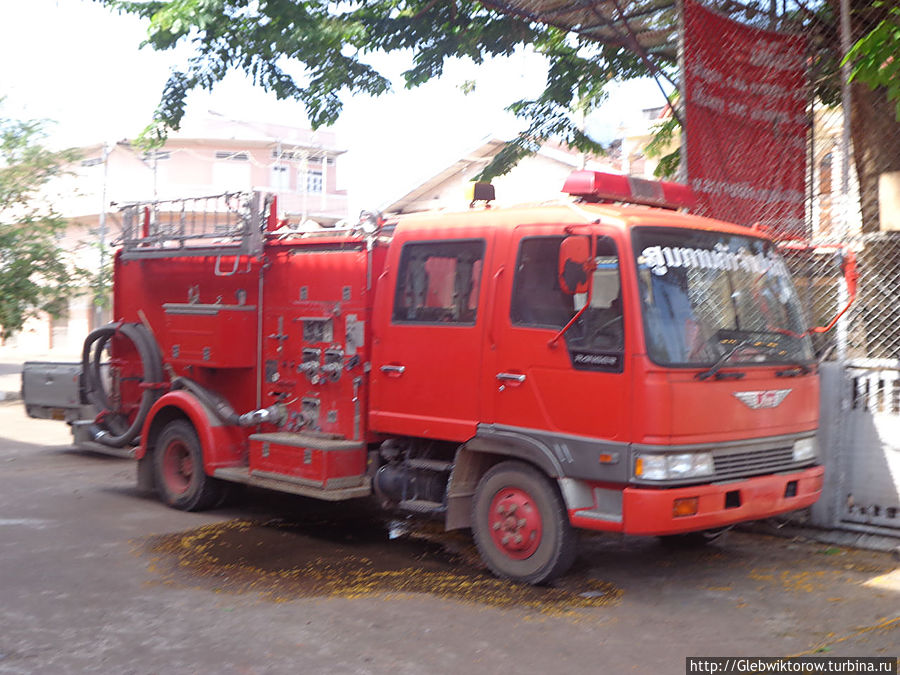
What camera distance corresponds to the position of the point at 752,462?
6.25m

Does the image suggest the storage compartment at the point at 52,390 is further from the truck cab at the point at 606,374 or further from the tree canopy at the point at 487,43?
the truck cab at the point at 606,374

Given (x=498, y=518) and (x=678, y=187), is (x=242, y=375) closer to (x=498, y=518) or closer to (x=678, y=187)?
(x=498, y=518)

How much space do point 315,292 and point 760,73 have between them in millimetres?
5022

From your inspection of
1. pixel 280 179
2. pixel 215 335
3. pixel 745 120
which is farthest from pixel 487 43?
pixel 280 179

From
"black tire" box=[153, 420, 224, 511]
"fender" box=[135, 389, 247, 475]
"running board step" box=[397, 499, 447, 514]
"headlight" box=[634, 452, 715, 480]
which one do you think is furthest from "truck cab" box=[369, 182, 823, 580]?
"black tire" box=[153, 420, 224, 511]

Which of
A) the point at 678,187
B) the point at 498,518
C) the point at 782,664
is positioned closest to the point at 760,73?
the point at 678,187

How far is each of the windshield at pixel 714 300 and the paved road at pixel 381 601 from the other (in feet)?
5.10

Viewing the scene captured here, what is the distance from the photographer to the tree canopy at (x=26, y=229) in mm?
18000

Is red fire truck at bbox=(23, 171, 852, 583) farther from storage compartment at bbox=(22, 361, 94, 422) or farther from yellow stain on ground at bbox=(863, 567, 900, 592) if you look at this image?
storage compartment at bbox=(22, 361, 94, 422)

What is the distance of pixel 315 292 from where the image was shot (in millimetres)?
8047

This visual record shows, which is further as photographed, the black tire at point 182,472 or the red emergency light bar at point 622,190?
the black tire at point 182,472

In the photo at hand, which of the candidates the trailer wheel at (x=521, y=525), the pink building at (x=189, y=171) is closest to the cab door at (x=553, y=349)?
the trailer wheel at (x=521, y=525)

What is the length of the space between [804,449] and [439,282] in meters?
2.82

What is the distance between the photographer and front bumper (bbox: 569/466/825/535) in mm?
5711
